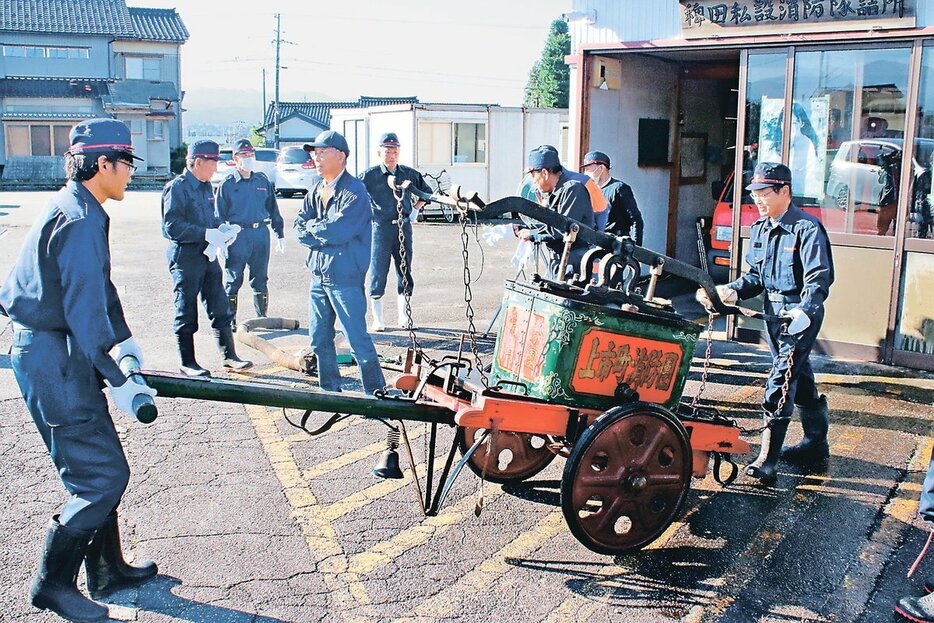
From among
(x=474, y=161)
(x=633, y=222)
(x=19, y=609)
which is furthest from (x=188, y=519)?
(x=474, y=161)

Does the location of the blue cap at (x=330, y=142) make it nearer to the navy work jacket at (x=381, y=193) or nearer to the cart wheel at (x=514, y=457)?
the cart wheel at (x=514, y=457)

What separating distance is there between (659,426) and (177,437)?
352cm

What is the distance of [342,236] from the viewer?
6676mm

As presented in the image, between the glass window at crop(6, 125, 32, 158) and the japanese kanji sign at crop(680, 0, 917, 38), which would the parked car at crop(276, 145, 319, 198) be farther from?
the japanese kanji sign at crop(680, 0, 917, 38)

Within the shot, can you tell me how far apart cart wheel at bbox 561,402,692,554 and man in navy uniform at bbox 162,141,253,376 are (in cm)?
450

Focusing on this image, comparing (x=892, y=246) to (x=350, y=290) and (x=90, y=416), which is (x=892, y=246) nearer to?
(x=350, y=290)

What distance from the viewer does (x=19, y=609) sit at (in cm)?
407

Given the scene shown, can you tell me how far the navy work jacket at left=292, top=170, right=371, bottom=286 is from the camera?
6.68 meters

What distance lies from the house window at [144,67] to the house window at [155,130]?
187 inches

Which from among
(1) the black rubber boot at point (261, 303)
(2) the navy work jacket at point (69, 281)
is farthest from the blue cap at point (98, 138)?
(1) the black rubber boot at point (261, 303)

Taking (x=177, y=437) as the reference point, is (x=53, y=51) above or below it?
above

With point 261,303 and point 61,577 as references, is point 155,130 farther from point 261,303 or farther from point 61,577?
point 61,577

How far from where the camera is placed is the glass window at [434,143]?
23.8 metres

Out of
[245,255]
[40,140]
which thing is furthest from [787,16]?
[40,140]
